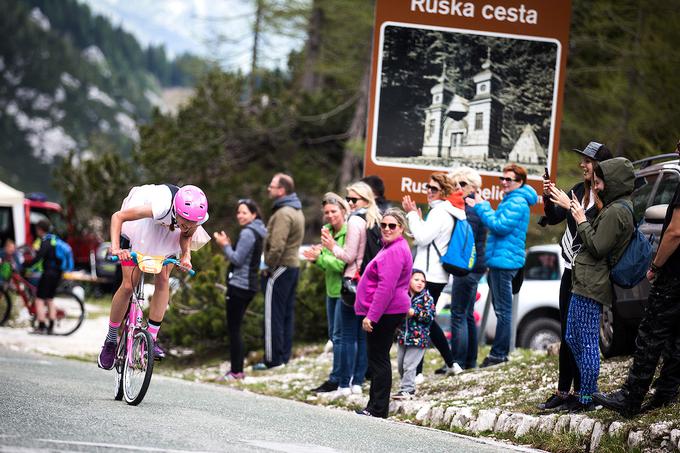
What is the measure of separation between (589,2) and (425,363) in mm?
13453

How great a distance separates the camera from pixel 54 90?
15412 cm

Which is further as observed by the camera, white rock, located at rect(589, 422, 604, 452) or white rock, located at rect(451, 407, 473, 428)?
white rock, located at rect(451, 407, 473, 428)

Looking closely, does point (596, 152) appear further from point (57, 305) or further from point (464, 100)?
point (57, 305)

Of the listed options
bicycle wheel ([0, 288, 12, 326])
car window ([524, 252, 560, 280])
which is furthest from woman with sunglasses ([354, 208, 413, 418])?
bicycle wheel ([0, 288, 12, 326])

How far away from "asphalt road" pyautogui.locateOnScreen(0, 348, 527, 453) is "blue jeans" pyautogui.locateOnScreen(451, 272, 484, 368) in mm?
1944

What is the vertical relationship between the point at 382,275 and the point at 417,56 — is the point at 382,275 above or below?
below

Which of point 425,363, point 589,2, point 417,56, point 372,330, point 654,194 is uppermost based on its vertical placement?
point 589,2

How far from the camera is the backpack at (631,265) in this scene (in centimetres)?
861

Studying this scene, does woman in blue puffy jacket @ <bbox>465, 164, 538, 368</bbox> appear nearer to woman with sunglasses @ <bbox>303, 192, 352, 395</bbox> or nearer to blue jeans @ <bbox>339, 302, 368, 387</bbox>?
woman with sunglasses @ <bbox>303, 192, 352, 395</bbox>

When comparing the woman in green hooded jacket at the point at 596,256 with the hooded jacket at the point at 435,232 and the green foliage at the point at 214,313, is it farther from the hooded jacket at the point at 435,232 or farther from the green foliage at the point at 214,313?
the green foliage at the point at 214,313

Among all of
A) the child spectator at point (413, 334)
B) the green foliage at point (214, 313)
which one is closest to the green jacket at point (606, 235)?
the child spectator at point (413, 334)

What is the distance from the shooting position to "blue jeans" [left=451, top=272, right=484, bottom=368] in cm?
1202

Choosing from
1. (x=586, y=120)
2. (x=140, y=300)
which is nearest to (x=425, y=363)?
(x=140, y=300)

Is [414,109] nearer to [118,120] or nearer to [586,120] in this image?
[586,120]
